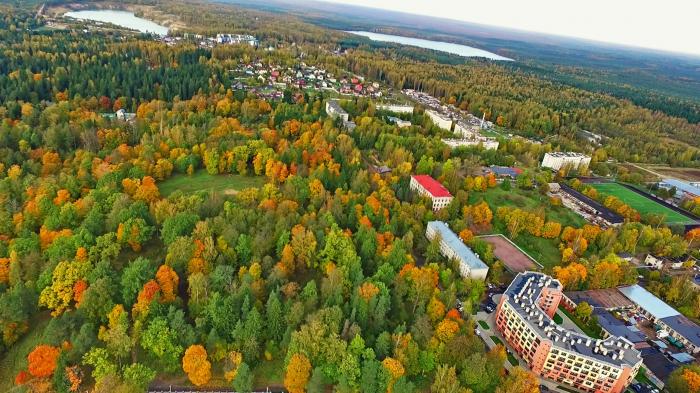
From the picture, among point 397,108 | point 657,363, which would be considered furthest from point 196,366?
point 397,108

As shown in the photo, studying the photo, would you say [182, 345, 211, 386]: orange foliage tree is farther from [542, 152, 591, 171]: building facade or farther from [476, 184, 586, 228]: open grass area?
[542, 152, 591, 171]: building facade

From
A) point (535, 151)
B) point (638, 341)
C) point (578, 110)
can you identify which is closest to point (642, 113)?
point (578, 110)

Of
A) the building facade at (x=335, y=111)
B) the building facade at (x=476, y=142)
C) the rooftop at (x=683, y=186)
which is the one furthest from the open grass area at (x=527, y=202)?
the building facade at (x=335, y=111)

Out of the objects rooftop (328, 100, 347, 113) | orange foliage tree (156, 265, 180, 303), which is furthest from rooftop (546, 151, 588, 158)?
orange foliage tree (156, 265, 180, 303)

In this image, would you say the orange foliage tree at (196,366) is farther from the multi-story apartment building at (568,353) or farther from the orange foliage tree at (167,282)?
the multi-story apartment building at (568,353)

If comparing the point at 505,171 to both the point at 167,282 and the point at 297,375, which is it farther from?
the point at 167,282

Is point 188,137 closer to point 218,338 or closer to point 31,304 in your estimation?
point 31,304
